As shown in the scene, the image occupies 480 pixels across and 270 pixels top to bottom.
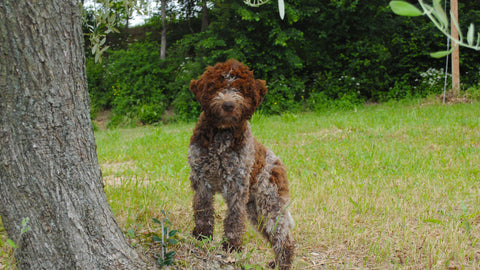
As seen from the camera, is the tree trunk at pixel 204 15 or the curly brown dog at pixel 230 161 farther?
the tree trunk at pixel 204 15

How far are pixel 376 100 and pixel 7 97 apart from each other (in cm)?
1619

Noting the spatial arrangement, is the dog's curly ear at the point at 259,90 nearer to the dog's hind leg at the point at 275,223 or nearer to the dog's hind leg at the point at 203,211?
the dog's hind leg at the point at 275,223

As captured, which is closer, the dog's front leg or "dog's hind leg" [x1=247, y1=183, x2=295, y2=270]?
the dog's front leg

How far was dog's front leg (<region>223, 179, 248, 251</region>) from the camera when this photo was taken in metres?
3.12

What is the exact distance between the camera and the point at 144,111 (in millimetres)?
15695

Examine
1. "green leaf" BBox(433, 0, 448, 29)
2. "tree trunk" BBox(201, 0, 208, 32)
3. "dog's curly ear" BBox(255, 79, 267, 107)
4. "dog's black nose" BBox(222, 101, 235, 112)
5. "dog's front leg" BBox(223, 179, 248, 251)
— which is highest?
"tree trunk" BBox(201, 0, 208, 32)

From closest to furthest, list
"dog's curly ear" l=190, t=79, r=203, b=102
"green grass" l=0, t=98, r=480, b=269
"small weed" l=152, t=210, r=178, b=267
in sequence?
"small weed" l=152, t=210, r=178, b=267 → "dog's curly ear" l=190, t=79, r=203, b=102 → "green grass" l=0, t=98, r=480, b=269

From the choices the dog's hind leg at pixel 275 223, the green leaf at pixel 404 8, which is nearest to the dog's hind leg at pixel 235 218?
the dog's hind leg at pixel 275 223

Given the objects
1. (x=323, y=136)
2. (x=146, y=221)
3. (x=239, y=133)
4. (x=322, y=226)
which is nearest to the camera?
(x=239, y=133)

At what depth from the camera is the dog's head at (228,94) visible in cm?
298

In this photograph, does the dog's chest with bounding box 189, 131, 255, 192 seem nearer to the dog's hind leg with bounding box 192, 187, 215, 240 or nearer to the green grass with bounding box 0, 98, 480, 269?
the dog's hind leg with bounding box 192, 187, 215, 240

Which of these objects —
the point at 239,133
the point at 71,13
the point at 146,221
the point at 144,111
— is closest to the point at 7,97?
the point at 71,13

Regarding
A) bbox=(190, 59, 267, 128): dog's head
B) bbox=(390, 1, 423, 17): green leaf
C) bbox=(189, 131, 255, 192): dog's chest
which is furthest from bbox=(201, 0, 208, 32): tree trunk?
bbox=(390, 1, 423, 17): green leaf

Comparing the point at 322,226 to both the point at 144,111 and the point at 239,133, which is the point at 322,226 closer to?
the point at 239,133
